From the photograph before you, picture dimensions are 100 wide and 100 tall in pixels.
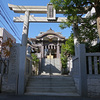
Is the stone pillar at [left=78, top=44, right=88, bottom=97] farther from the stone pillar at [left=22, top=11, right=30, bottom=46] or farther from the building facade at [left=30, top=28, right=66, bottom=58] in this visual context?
the building facade at [left=30, top=28, right=66, bottom=58]

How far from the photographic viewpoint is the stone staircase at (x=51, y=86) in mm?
5160

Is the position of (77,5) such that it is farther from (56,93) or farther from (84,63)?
(56,93)

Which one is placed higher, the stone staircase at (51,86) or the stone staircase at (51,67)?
the stone staircase at (51,67)

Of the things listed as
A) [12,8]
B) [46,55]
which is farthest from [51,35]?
[12,8]

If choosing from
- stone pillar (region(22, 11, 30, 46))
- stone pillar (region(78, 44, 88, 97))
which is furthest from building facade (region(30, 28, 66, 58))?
stone pillar (region(78, 44, 88, 97))

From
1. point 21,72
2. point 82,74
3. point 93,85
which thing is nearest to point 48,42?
A: point 21,72

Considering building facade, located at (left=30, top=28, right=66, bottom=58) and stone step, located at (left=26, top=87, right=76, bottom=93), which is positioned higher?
building facade, located at (left=30, top=28, right=66, bottom=58)

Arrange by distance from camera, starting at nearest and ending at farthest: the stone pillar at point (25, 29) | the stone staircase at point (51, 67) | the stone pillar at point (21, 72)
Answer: the stone pillar at point (21, 72) < the stone pillar at point (25, 29) < the stone staircase at point (51, 67)

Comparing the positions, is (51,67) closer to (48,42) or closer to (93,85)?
(48,42)

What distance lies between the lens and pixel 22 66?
5270 millimetres

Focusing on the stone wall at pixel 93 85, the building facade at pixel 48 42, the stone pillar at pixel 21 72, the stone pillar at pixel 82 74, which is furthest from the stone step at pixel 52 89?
the building facade at pixel 48 42

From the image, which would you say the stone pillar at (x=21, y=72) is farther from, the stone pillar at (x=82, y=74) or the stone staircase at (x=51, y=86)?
the stone pillar at (x=82, y=74)

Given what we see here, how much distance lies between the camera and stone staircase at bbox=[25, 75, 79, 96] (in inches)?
203

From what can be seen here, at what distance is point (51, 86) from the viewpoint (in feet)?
18.3
